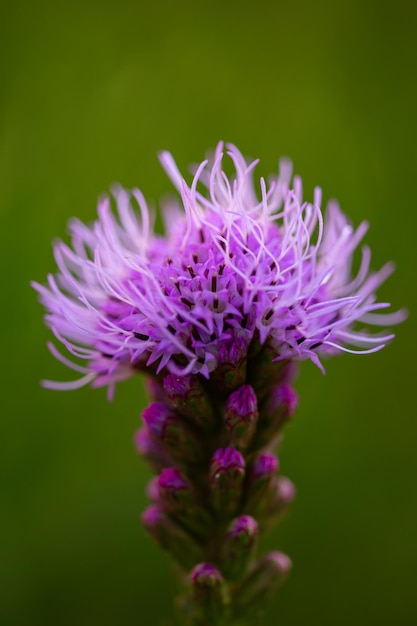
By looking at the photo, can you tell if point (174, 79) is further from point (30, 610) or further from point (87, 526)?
point (30, 610)

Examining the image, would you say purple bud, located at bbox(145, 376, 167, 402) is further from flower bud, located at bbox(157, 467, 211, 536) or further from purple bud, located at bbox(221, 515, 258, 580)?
purple bud, located at bbox(221, 515, 258, 580)

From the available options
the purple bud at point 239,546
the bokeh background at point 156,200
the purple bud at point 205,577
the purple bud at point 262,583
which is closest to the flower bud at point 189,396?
the purple bud at point 239,546

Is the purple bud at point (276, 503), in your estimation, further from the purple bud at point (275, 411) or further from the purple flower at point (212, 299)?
the purple flower at point (212, 299)

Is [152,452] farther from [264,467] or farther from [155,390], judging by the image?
[264,467]

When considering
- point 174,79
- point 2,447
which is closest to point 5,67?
point 174,79

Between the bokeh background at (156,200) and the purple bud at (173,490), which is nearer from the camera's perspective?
the purple bud at (173,490)

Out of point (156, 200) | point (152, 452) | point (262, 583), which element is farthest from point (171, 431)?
point (156, 200)
